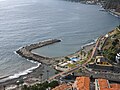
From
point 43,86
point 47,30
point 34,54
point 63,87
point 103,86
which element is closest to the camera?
point 103,86

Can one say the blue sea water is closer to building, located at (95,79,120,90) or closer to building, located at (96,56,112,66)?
building, located at (96,56,112,66)

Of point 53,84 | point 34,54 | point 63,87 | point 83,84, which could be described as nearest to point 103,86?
point 83,84

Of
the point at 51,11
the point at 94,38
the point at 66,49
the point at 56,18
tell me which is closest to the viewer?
the point at 66,49

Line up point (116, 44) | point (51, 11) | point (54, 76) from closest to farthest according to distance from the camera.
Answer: point (54, 76)
point (116, 44)
point (51, 11)

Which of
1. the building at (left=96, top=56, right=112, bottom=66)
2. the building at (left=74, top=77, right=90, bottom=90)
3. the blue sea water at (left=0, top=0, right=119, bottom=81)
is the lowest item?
the blue sea water at (left=0, top=0, right=119, bottom=81)

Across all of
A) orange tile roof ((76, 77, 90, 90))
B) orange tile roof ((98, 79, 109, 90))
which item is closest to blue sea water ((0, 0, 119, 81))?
orange tile roof ((76, 77, 90, 90))

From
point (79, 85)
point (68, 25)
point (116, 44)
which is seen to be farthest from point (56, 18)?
point (79, 85)

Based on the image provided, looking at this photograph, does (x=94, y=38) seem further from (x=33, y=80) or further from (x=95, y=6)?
(x=95, y=6)

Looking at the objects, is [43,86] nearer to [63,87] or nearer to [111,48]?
[63,87]

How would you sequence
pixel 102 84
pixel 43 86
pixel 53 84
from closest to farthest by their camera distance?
pixel 102 84
pixel 43 86
pixel 53 84
